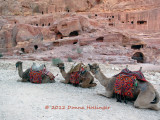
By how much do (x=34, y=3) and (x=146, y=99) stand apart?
4922cm

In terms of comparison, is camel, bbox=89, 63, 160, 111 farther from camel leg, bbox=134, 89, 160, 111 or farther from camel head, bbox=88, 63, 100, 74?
camel head, bbox=88, 63, 100, 74

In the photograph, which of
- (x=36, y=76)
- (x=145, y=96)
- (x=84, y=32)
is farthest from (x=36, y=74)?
(x=84, y=32)

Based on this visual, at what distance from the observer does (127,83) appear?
3.99 metres

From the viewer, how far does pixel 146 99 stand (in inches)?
143

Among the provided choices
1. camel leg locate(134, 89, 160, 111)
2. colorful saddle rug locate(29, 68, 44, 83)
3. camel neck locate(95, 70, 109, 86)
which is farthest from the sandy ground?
colorful saddle rug locate(29, 68, 44, 83)

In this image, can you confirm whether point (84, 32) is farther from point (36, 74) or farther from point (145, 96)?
point (145, 96)

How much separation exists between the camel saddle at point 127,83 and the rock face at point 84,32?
33.0ft

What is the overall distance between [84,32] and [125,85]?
1885 centimetres

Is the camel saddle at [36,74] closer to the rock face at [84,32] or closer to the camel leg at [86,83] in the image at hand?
the camel leg at [86,83]

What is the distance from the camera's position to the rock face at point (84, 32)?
1712cm

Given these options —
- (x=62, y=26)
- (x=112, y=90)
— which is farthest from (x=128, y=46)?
(x=112, y=90)

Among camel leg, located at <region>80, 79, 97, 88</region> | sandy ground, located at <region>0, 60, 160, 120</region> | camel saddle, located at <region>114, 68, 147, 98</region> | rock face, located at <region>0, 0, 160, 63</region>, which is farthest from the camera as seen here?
rock face, located at <region>0, 0, 160, 63</region>

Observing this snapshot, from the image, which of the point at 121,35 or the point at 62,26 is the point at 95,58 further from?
the point at 62,26

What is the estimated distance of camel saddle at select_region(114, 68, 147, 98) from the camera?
13.0 feet
